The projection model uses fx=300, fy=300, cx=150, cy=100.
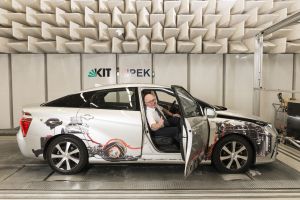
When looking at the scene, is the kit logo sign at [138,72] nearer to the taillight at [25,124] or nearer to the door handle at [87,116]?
the door handle at [87,116]

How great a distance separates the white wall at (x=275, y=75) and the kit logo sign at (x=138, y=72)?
3047 mm

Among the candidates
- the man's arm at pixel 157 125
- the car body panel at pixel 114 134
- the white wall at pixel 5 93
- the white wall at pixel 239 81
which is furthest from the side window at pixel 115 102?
the white wall at pixel 5 93

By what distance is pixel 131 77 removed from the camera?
25.4ft

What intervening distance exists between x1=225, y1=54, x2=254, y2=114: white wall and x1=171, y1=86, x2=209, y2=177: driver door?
148 inches

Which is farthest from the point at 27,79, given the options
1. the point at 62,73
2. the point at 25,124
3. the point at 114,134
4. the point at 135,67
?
the point at 114,134

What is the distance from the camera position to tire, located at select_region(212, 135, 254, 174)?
448 cm

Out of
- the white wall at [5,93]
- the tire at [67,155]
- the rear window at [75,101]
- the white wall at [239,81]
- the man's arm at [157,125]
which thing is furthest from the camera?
the white wall at [239,81]

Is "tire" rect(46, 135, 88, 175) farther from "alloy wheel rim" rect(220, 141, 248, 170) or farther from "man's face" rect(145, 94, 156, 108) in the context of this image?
"alloy wheel rim" rect(220, 141, 248, 170)

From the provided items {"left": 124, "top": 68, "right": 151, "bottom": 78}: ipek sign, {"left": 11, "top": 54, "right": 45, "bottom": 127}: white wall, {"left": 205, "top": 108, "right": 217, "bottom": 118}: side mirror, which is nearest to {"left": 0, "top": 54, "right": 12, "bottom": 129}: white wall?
{"left": 11, "top": 54, "right": 45, "bottom": 127}: white wall

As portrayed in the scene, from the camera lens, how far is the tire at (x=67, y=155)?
174 inches

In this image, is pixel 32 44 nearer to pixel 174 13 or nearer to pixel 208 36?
pixel 174 13

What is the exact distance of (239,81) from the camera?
7871 millimetres

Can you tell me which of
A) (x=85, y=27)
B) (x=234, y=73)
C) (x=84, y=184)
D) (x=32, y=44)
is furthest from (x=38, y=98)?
(x=234, y=73)

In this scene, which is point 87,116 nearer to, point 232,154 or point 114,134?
point 114,134
